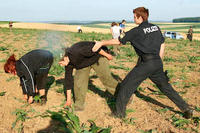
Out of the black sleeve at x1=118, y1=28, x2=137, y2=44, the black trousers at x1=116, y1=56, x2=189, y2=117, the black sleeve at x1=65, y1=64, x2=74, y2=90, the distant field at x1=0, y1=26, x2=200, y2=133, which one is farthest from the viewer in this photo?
the black sleeve at x1=65, y1=64, x2=74, y2=90

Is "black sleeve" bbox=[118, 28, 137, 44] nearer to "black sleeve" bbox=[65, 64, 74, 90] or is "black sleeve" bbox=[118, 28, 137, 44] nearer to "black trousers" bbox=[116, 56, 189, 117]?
"black trousers" bbox=[116, 56, 189, 117]

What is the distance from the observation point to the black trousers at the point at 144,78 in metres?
3.22

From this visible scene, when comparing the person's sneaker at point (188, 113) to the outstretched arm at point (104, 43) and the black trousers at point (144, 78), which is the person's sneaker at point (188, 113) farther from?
the outstretched arm at point (104, 43)

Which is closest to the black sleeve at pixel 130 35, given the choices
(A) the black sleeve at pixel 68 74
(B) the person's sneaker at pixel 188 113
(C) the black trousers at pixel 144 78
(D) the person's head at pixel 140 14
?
(D) the person's head at pixel 140 14

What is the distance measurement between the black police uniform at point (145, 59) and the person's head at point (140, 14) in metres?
0.07

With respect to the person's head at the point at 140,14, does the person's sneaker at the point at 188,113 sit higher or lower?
lower

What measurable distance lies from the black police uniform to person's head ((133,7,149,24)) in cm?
7

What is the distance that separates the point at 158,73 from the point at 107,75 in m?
0.99

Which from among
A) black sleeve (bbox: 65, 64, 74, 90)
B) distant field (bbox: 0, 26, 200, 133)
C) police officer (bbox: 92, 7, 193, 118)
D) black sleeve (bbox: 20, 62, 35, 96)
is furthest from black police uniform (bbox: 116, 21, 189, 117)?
black sleeve (bbox: 20, 62, 35, 96)

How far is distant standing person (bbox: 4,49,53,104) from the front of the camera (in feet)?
11.3

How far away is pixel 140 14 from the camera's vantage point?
312cm

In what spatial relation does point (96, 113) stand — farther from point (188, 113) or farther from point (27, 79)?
point (188, 113)

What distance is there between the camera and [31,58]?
380cm

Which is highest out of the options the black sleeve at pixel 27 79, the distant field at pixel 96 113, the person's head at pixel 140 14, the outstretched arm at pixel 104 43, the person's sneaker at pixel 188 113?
the person's head at pixel 140 14
